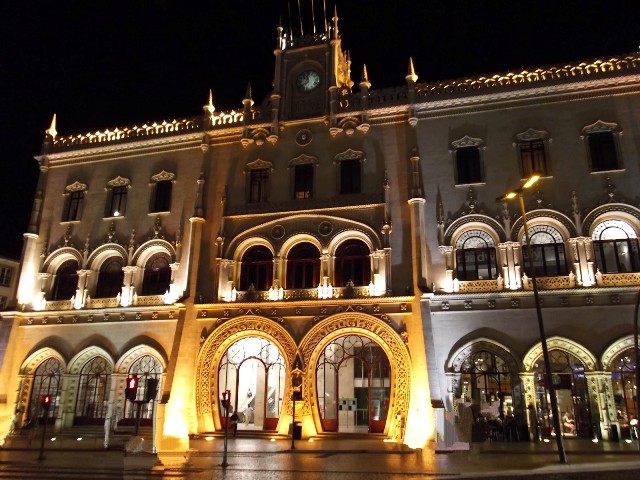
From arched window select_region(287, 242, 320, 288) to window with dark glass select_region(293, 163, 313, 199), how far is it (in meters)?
2.78

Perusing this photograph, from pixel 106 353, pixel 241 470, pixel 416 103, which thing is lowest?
pixel 241 470

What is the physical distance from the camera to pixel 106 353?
1123 inches

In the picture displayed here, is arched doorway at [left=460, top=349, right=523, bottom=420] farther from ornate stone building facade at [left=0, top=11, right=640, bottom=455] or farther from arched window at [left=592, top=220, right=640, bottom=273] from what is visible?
arched window at [left=592, top=220, right=640, bottom=273]

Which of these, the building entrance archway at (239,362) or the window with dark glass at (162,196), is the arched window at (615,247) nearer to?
the building entrance archway at (239,362)

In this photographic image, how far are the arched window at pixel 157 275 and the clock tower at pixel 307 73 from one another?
10.2 m

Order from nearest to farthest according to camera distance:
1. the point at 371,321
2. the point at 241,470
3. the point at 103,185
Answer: the point at 241,470 → the point at 371,321 → the point at 103,185

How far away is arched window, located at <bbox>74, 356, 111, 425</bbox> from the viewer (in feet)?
93.1

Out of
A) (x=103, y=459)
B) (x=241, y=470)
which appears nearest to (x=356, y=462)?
(x=241, y=470)

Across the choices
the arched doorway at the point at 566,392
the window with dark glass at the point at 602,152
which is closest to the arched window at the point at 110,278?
the arched doorway at the point at 566,392

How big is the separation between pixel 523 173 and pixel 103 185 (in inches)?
914

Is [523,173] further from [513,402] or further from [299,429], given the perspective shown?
[299,429]

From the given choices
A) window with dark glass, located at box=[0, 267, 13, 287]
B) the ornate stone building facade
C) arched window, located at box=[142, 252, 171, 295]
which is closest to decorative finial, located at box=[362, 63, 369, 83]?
the ornate stone building facade

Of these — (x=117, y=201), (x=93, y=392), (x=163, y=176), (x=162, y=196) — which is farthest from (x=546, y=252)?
(x=93, y=392)

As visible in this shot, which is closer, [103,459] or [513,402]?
[103,459]
